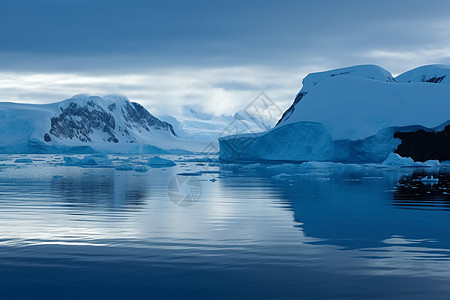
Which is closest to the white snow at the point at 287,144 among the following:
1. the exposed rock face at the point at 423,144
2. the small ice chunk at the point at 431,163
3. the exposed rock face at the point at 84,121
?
the exposed rock face at the point at 423,144

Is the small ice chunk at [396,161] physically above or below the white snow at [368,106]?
below

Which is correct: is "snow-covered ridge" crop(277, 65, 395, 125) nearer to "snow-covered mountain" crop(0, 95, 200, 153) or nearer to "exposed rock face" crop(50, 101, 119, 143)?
"snow-covered mountain" crop(0, 95, 200, 153)

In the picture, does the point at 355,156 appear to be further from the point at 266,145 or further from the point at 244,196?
the point at 244,196

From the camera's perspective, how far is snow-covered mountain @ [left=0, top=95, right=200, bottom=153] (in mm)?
84625

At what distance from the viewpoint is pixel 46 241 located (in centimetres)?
704

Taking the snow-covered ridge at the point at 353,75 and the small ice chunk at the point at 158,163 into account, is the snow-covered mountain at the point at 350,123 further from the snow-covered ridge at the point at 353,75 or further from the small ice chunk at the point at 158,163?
the snow-covered ridge at the point at 353,75

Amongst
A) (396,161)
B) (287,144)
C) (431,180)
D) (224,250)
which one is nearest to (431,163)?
(396,161)

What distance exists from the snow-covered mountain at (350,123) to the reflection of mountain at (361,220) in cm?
2176

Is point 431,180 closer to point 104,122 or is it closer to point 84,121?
point 84,121

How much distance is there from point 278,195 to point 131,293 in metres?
9.58

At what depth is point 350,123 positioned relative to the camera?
3606 centimetres

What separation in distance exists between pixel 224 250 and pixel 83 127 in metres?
139

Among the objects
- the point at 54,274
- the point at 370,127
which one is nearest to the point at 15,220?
the point at 54,274

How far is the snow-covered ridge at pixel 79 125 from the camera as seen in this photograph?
8538 cm
